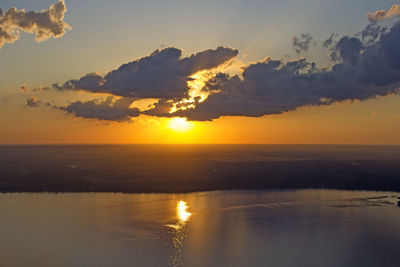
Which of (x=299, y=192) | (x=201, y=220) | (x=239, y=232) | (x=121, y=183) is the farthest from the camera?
(x=121, y=183)

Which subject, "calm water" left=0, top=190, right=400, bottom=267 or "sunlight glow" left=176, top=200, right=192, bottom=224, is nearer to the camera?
"calm water" left=0, top=190, right=400, bottom=267

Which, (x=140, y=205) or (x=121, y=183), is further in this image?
(x=121, y=183)

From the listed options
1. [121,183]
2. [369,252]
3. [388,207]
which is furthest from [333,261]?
[121,183]

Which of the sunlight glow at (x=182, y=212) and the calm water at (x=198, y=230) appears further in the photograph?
the sunlight glow at (x=182, y=212)

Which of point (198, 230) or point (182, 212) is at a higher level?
point (182, 212)

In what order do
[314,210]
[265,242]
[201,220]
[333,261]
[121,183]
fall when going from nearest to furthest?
[333,261] < [265,242] < [201,220] < [314,210] < [121,183]

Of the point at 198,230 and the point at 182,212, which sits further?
the point at 182,212

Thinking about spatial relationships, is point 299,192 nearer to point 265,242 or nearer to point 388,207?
point 388,207

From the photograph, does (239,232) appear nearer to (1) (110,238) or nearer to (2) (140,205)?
(1) (110,238)
